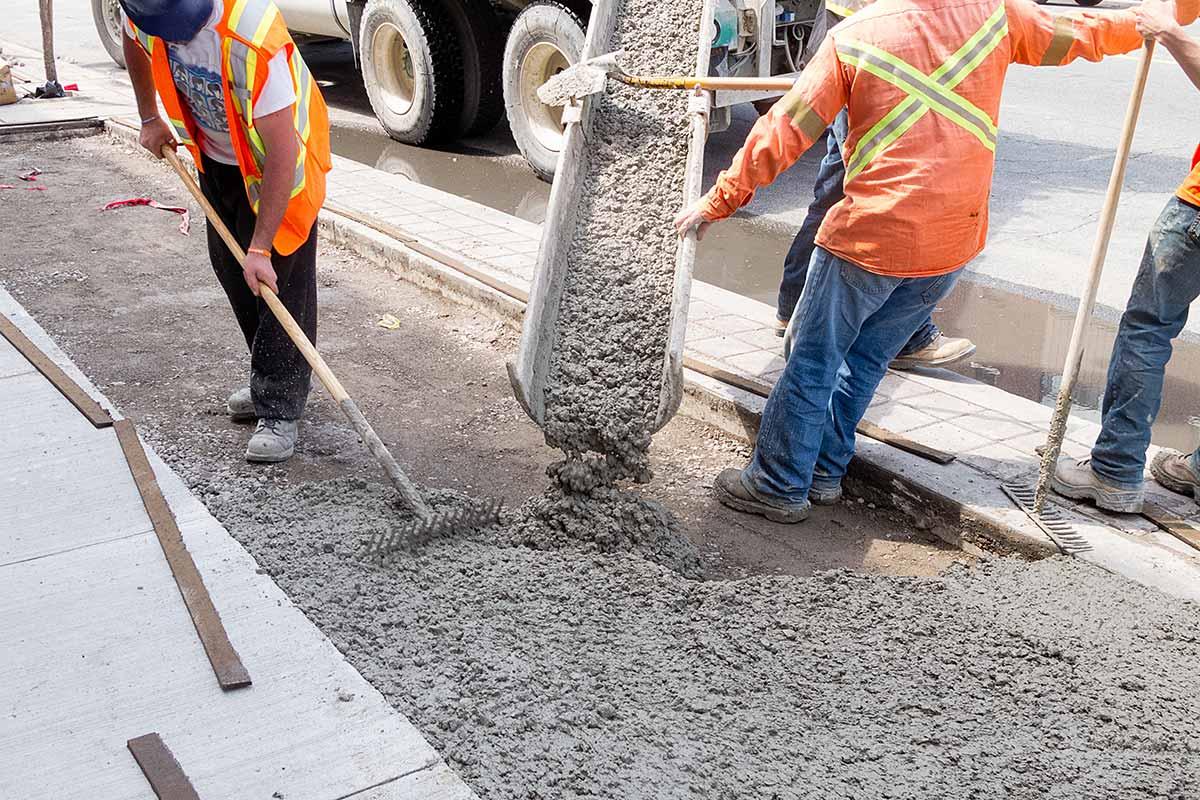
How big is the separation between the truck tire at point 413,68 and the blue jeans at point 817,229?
4.71 m

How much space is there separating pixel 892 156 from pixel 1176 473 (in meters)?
1.59

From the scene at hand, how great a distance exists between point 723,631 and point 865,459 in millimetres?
1274

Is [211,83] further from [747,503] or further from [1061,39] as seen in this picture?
[1061,39]

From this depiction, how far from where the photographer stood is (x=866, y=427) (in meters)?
4.31

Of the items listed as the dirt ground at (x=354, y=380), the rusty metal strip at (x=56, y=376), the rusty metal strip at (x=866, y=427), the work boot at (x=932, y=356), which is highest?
the work boot at (x=932, y=356)

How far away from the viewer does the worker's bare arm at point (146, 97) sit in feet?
13.6

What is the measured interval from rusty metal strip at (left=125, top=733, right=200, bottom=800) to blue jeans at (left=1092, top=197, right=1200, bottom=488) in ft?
10.00

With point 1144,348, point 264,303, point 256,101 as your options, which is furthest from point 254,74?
point 1144,348

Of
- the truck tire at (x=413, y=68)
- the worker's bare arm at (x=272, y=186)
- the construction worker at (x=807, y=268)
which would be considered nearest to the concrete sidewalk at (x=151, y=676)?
the worker's bare arm at (x=272, y=186)

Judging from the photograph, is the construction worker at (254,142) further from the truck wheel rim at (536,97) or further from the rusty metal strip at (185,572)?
the truck wheel rim at (536,97)

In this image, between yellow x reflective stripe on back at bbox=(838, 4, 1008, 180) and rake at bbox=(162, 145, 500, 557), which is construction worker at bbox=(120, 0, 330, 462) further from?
yellow x reflective stripe on back at bbox=(838, 4, 1008, 180)

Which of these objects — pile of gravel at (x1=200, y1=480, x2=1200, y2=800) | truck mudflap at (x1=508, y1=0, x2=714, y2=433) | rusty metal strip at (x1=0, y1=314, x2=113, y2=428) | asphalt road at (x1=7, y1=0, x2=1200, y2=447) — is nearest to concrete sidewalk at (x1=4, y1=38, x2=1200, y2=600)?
pile of gravel at (x1=200, y1=480, x2=1200, y2=800)

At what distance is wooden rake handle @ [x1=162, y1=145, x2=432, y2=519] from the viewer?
3660mm

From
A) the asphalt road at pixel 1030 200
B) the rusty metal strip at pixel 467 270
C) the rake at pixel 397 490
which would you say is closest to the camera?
the rake at pixel 397 490
